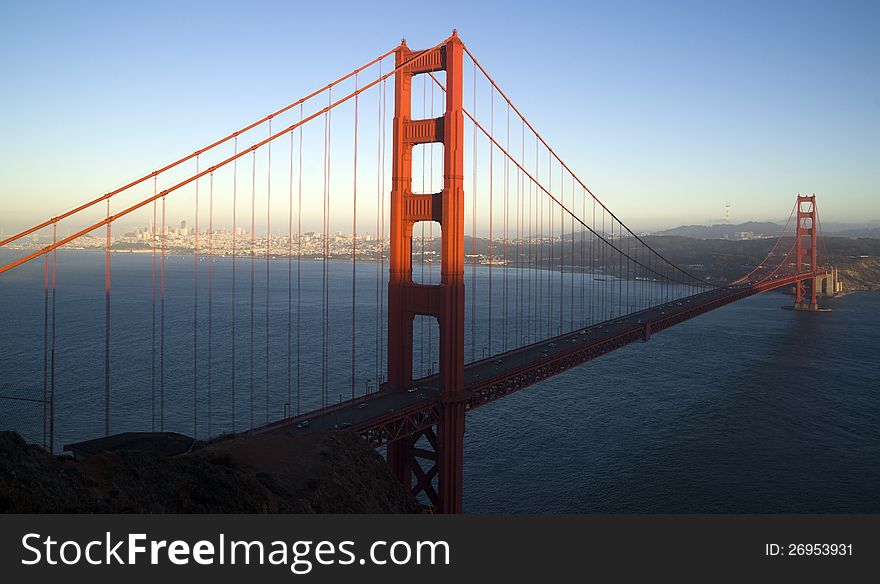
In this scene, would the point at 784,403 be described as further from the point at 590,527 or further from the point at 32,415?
the point at 32,415

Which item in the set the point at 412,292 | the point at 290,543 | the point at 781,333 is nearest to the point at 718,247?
the point at 781,333

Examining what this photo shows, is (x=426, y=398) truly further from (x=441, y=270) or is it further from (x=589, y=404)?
(x=589, y=404)

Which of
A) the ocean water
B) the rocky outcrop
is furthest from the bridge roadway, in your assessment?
the ocean water

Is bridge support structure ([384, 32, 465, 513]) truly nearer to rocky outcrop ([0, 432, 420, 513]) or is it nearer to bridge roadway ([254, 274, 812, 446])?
bridge roadway ([254, 274, 812, 446])

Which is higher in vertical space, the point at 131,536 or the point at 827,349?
the point at 131,536

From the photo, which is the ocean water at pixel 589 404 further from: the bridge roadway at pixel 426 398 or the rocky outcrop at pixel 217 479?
the rocky outcrop at pixel 217 479
